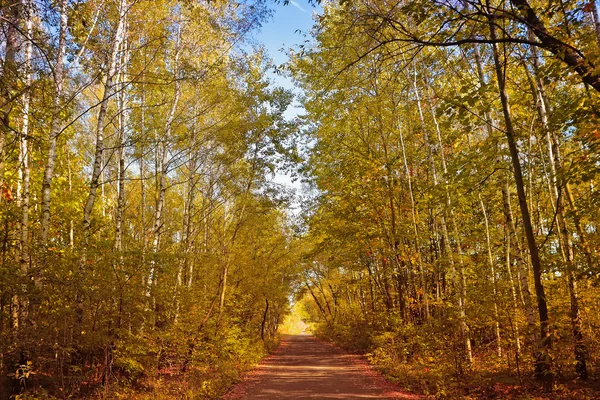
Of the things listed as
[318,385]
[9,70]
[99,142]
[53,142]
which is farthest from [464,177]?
[53,142]

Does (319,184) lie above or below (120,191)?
above

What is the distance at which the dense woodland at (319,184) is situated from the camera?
593 cm

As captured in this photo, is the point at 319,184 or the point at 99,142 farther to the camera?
the point at 319,184

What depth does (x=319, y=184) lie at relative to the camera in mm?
17859

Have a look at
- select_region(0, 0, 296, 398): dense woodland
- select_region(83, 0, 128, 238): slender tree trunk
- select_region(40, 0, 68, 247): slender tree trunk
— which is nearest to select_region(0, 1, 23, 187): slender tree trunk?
select_region(0, 0, 296, 398): dense woodland

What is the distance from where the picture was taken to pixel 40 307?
741cm

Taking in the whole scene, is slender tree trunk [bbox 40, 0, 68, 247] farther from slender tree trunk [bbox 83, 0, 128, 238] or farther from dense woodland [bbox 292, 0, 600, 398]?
dense woodland [bbox 292, 0, 600, 398]

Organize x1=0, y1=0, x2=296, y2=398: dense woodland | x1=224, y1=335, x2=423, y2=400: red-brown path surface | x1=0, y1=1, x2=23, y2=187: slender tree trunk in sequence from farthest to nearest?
1. x1=224, y1=335, x2=423, y2=400: red-brown path surface
2. x1=0, y1=0, x2=296, y2=398: dense woodland
3. x1=0, y1=1, x2=23, y2=187: slender tree trunk

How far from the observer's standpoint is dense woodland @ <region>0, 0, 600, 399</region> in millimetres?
5926

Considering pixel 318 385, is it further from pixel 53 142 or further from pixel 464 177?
pixel 53 142

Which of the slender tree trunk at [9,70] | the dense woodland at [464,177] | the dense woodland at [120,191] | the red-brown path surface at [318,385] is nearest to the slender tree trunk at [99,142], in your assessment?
the dense woodland at [120,191]

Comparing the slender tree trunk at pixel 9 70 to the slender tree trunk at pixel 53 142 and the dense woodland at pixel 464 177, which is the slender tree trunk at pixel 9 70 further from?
the dense woodland at pixel 464 177

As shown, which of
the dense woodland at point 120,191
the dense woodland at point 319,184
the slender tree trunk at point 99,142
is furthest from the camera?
the slender tree trunk at point 99,142

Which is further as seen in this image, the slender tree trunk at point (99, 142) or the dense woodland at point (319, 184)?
the slender tree trunk at point (99, 142)
